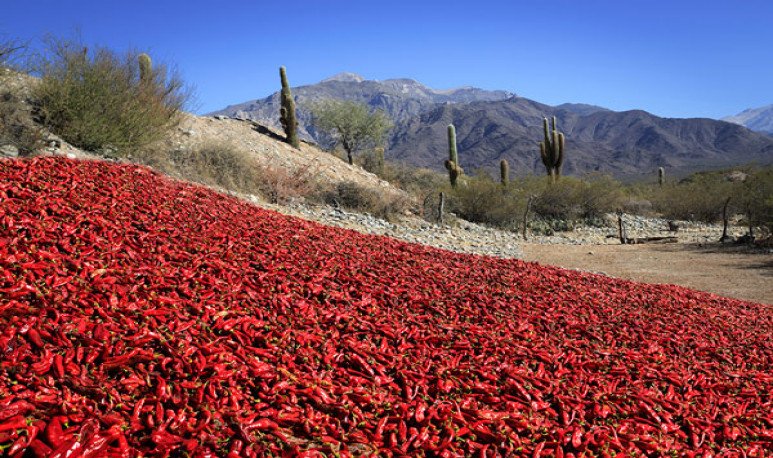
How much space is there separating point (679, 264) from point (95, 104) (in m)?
16.5

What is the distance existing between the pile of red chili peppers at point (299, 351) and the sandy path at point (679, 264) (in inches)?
251

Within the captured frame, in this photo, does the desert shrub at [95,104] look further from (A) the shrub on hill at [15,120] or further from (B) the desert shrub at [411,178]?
(B) the desert shrub at [411,178]

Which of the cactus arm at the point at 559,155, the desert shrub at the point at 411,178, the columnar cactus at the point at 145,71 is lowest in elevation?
the desert shrub at the point at 411,178

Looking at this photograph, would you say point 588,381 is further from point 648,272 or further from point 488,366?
point 648,272

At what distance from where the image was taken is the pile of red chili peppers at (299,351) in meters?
2.86

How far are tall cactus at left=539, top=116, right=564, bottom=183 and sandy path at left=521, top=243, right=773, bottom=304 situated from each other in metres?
10.7

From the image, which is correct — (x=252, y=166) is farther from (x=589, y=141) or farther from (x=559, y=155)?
(x=589, y=141)

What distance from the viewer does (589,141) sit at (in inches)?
6442

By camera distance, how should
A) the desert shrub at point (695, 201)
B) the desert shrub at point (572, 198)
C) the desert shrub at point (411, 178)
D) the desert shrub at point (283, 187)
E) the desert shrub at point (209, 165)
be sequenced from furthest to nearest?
the desert shrub at point (411, 178) → the desert shrub at point (695, 201) → the desert shrub at point (572, 198) → the desert shrub at point (283, 187) → the desert shrub at point (209, 165)

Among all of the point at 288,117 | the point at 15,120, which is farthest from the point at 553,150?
the point at 15,120

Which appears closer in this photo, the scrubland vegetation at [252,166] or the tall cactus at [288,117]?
the scrubland vegetation at [252,166]

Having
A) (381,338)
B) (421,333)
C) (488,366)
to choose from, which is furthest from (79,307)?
(488,366)

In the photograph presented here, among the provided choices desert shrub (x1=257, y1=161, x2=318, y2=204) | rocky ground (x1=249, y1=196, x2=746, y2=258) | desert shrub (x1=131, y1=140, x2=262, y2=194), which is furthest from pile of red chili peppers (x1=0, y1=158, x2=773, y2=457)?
desert shrub (x1=257, y1=161, x2=318, y2=204)

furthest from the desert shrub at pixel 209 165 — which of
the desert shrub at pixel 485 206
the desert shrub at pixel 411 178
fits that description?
the desert shrub at pixel 411 178
